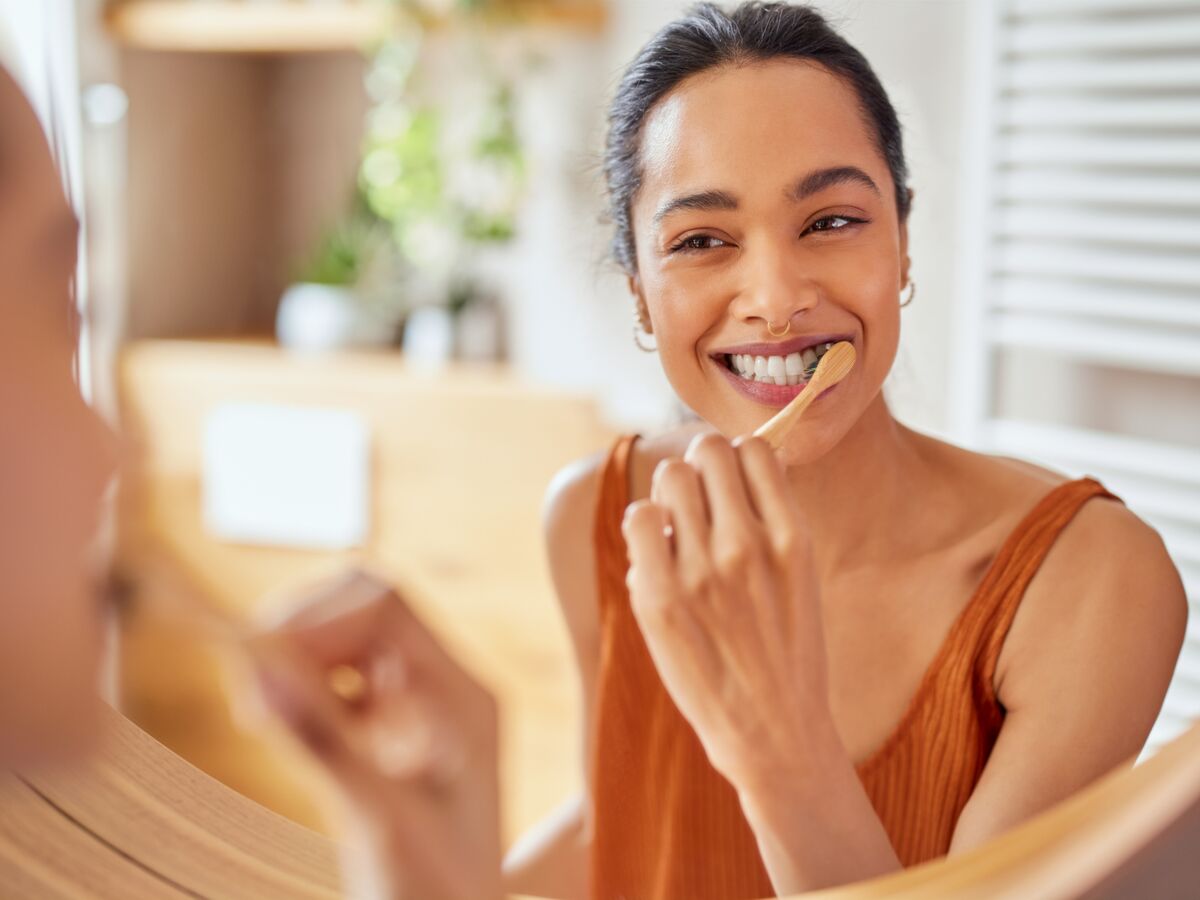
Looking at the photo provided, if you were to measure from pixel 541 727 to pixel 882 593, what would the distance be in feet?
3.31

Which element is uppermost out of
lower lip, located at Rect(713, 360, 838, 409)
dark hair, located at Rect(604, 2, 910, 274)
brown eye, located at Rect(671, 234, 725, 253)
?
dark hair, located at Rect(604, 2, 910, 274)

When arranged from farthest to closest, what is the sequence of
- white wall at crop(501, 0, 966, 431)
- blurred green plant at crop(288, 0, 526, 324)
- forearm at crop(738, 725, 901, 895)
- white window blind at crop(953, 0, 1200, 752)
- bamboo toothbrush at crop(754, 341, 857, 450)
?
1. blurred green plant at crop(288, 0, 526, 324)
2. white wall at crop(501, 0, 966, 431)
3. white window blind at crop(953, 0, 1200, 752)
4. bamboo toothbrush at crop(754, 341, 857, 450)
5. forearm at crop(738, 725, 901, 895)

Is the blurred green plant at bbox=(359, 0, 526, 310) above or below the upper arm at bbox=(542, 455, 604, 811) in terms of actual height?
above

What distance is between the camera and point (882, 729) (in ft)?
1.61

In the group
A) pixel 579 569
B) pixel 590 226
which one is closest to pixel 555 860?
pixel 579 569

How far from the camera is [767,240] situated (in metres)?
0.39

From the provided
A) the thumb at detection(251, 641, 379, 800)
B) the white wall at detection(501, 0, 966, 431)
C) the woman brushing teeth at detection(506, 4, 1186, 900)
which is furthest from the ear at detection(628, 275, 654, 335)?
the white wall at detection(501, 0, 966, 431)

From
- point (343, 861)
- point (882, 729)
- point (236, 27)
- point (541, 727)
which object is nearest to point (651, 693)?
point (882, 729)

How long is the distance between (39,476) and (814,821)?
0.18 meters

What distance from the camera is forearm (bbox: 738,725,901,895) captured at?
0.87 feet

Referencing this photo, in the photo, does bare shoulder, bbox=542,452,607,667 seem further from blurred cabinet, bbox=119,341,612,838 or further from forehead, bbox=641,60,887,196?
blurred cabinet, bbox=119,341,612,838

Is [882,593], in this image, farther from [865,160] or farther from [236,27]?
[236,27]

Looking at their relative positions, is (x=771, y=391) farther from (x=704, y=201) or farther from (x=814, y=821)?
(x=814, y=821)

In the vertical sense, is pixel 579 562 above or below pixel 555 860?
above
